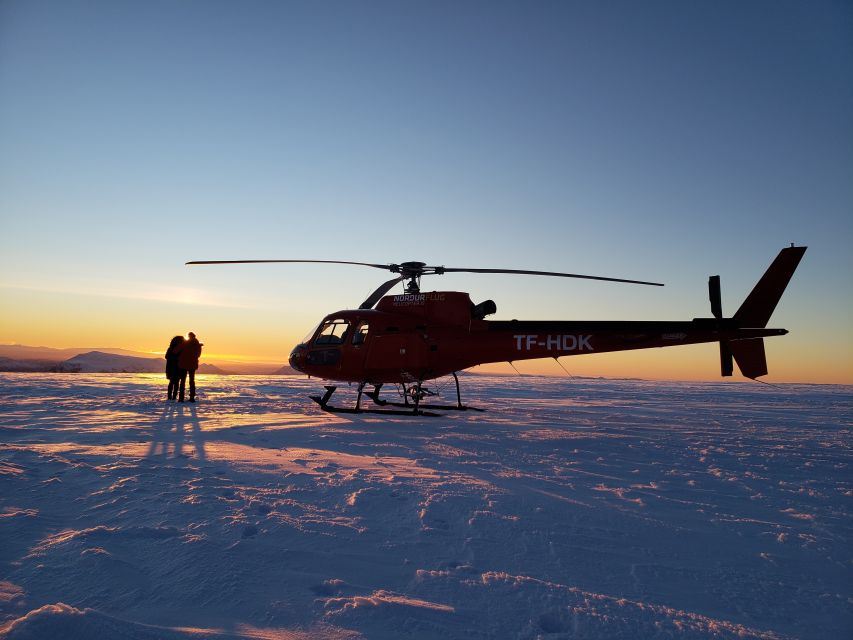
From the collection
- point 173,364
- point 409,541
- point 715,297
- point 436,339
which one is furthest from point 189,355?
point 715,297

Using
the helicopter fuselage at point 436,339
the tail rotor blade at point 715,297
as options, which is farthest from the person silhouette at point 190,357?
the tail rotor blade at point 715,297

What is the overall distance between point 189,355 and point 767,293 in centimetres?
1474

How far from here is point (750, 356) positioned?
36.0 feet

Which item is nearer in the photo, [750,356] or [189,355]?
[750,356]

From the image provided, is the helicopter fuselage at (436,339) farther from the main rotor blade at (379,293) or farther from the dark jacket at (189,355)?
the dark jacket at (189,355)

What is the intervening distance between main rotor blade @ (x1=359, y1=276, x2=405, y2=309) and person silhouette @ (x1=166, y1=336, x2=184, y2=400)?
5323 mm

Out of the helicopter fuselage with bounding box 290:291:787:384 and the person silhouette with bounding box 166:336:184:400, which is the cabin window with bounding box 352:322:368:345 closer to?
the helicopter fuselage with bounding box 290:291:787:384

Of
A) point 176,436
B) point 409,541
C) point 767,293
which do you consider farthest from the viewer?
point 767,293

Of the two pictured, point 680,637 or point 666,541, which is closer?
point 680,637

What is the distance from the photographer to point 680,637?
96.5 inches

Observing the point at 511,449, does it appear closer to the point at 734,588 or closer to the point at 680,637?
the point at 734,588

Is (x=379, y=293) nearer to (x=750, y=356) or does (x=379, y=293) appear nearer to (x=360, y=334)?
(x=360, y=334)

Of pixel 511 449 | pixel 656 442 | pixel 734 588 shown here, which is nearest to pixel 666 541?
pixel 734 588

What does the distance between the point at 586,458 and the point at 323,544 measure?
4.68 m
